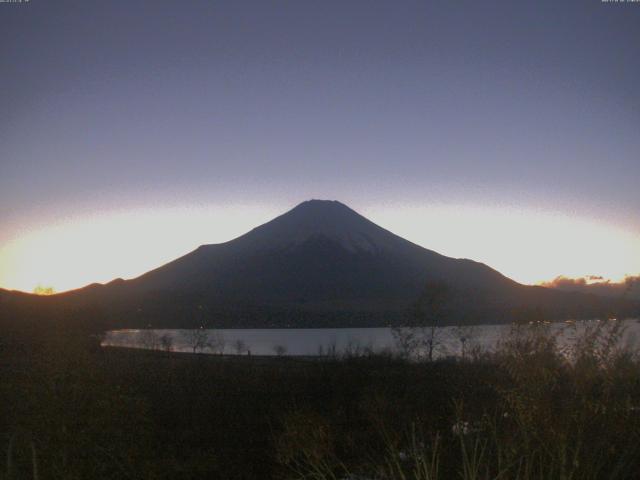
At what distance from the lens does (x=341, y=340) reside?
74062mm

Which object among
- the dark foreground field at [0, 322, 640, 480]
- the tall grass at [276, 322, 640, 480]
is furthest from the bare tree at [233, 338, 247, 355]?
the tall grass at [276, 322, 640, 480]

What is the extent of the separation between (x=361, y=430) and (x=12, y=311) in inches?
1033

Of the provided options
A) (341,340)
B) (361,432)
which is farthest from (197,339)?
(361,432)

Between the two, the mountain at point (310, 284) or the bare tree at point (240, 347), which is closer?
the bare tree at point (240, 347)

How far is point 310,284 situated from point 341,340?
194 ft

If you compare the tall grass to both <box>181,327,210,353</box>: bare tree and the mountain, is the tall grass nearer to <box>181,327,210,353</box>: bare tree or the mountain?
<box>181,327,210,353</box>: bare tree

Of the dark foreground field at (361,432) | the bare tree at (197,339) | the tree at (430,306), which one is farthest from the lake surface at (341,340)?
the tree at (430,306)

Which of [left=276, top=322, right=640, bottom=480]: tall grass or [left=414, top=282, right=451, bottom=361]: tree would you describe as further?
[left=414, top=282, right=451, bottom=361]: tree

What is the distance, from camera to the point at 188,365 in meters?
29.2

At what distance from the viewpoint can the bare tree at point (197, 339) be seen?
57.2 m

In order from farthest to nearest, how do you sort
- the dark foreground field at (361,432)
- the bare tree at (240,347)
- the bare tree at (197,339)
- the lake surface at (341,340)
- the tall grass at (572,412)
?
the bare tree at (197,339), the bare tree at (240,347), the lake surface at (341,340), the dark foreground field at (361,432), the tall grass at (572,412)

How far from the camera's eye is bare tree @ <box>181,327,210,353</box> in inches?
2251

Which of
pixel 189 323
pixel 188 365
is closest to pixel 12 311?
pixel 188 365

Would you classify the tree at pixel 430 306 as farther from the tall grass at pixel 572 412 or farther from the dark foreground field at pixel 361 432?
the tall grass at pixel 572 412
